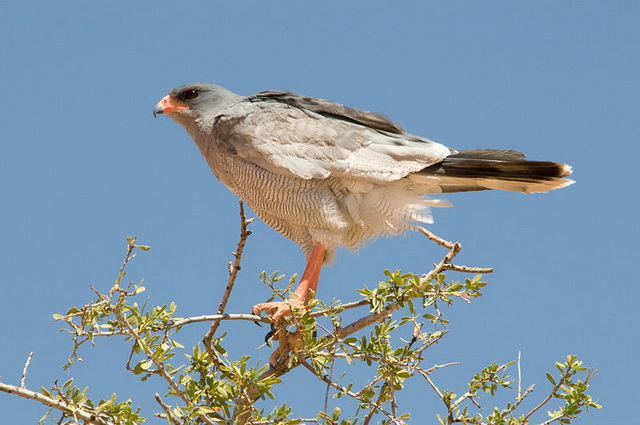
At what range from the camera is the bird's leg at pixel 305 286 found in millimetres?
4848

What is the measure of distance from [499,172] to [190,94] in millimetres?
2561

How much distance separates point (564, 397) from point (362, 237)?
5.71 feet

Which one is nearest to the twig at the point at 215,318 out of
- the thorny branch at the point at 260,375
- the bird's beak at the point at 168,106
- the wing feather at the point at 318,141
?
the thorny branch at the point at 260,375

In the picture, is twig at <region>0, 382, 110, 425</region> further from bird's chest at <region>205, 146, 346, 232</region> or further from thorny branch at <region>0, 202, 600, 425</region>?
bird's chest at <region>205, 146, 346, 232</region>

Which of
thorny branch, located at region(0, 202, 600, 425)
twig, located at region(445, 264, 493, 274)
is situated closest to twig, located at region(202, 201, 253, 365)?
thorny branch, located at region(0, 202, 600, 425)

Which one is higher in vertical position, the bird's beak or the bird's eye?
the bird's eye

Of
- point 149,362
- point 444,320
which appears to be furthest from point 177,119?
point 444,320

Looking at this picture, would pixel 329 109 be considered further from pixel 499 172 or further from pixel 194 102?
pixel 499 172

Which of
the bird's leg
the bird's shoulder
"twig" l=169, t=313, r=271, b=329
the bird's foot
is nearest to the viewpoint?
"twig" l=169, t=313, r=271, b=329

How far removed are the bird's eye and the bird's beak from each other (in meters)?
0.07

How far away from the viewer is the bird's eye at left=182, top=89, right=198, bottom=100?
19.5 ft

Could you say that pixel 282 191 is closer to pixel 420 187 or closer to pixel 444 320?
pixel 420 187

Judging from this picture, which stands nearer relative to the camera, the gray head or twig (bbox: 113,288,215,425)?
twig (bbox: 113,288,215,425)

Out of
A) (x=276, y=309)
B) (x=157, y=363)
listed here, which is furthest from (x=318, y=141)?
(x=157, y=363)
